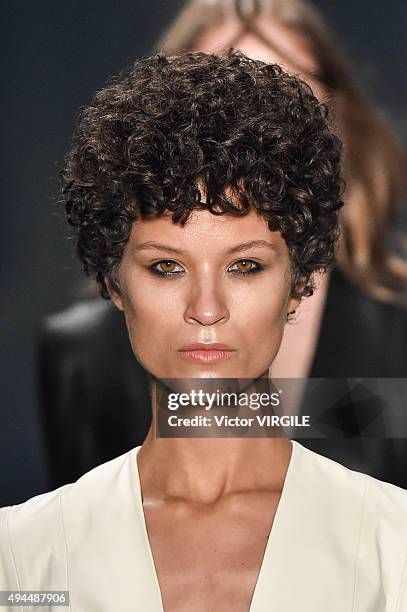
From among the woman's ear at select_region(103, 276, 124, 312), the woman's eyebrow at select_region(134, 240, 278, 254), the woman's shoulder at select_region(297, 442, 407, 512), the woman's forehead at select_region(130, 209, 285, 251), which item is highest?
the woman's forehead at select_region(130, 209, 285, 251)

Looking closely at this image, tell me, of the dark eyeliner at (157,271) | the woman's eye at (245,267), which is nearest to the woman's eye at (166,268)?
the dark eyeliner at (157,271)

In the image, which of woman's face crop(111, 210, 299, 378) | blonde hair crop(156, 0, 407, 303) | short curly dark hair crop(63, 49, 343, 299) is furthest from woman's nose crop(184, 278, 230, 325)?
blonde hair crop(156, 0, 407, 303)

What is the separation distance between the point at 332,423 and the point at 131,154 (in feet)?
2.29

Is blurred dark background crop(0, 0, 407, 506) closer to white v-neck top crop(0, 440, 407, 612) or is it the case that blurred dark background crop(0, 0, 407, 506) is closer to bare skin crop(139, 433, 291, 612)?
white v-neck top crop(0, 440, 407, 612)

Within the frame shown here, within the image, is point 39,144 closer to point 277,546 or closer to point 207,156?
point 207,156

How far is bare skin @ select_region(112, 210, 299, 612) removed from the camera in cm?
178

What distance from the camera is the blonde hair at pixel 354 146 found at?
197cm

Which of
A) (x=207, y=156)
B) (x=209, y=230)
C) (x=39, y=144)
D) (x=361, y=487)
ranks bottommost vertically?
(x=361, y=487)

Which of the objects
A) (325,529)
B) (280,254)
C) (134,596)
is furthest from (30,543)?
(280,254)

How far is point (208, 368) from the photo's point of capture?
6.07ft

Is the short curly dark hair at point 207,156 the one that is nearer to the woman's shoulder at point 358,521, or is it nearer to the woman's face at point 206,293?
the woman's face at point 206,293

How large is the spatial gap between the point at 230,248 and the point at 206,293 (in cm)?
9

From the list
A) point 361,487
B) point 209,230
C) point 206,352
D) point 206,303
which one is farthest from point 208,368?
point 361,487

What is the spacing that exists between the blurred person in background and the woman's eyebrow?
0.24 m
